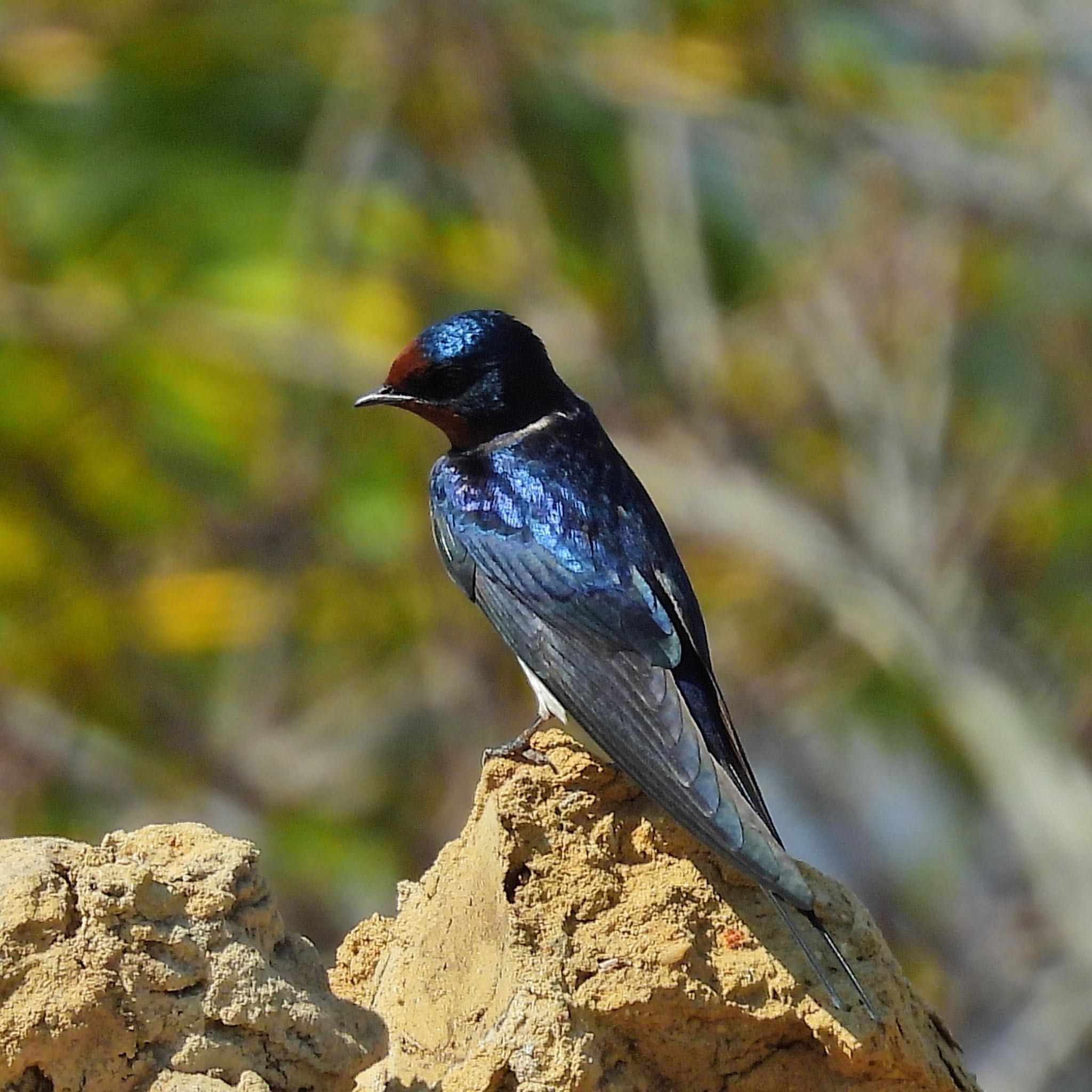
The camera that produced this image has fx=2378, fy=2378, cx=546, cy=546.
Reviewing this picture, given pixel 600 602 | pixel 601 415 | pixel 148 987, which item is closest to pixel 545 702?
pixel 600 602

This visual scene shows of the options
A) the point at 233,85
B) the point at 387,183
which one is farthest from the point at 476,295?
the point at 233,85

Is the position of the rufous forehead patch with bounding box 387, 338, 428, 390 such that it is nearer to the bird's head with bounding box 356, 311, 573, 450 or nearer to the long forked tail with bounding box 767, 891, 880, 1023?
the bird's head with bounding box 356, 311, 573, 450

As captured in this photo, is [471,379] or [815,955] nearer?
[815,955]

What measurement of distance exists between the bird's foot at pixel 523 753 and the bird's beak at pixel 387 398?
3.56ft

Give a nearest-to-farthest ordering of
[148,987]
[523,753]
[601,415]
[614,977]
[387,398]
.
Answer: [148,987], [614,977], [523,753], [387,398], [601,415]

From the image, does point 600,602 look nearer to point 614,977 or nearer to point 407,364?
point 407,364

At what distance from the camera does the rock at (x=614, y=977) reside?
2824 mm

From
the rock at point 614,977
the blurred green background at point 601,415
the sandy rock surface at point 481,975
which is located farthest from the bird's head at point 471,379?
the blurred green background at point 601,415

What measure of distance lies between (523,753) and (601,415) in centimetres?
461

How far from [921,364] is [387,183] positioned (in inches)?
84.0

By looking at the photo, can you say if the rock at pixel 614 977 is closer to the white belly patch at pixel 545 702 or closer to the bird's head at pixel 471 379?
the white belly patch at pixel 545 702

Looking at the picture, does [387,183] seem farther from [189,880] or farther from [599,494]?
[189,880]

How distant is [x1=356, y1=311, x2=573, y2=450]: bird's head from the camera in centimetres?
426

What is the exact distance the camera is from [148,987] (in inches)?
98.8
